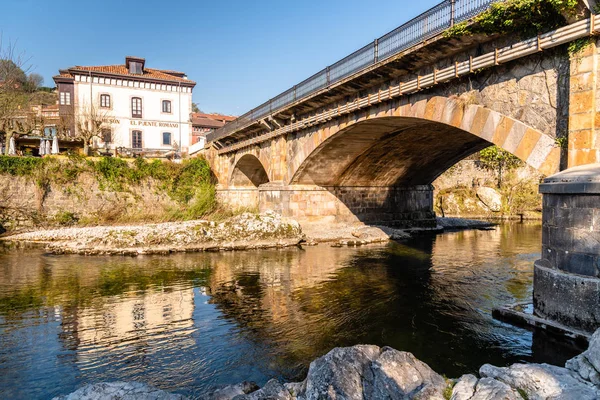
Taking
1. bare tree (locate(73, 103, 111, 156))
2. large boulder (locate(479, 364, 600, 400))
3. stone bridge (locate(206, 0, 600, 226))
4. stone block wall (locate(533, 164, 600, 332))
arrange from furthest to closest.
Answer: bare tree (locate(73, 103, 111, 156)) → stone bridge (locate(206, 0, 600, 226)) → stone block wall (locate(533, 164, 600, 332)) → large boulder (locate(479, 364, 600, 400))

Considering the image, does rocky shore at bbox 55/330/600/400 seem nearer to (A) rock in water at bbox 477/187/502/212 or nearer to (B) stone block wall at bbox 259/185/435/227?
(B) stone block wall at bbox 259/185/435/227

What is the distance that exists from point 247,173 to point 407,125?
1773 centimetres

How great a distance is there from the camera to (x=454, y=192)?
122 ft

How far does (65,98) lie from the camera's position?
36.0 metres

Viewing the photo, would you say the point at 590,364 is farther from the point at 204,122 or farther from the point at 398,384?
the point at 204,122

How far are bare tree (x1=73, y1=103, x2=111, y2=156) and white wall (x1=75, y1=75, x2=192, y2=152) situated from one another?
478 millimetres

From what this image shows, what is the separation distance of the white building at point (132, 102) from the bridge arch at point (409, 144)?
1948 centimetres

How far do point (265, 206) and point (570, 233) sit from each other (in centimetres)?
1784

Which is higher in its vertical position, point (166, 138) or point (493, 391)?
point (166, 138)

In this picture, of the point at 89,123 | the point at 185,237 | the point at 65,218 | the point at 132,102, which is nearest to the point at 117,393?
the point at 185,237

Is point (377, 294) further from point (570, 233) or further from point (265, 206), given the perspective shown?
point (265, 206)

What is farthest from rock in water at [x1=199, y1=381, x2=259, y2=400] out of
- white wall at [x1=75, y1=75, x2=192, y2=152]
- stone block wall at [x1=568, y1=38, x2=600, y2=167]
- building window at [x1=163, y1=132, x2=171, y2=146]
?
building window at [x1=163, y1=132, x2=171, y2=146]

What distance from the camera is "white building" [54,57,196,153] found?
35.9 m

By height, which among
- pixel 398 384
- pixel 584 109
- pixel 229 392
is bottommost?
→ pixel 229 392
